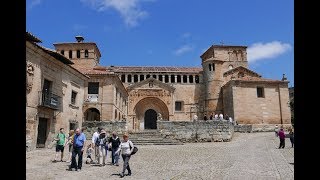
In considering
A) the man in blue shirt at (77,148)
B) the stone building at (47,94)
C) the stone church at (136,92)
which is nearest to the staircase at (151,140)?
the stone church at (136,92)

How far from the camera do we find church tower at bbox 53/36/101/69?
130ft

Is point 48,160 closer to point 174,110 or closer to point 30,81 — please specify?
point 30,81

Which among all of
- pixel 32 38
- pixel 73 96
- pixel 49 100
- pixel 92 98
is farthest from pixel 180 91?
pixel 32 38

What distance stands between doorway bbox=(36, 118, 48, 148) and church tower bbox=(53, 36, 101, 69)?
22477 mm

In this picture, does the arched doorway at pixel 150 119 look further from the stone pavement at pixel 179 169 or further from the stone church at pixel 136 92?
the stone pavement at pixel 179 169

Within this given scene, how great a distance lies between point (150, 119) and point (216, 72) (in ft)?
34.4

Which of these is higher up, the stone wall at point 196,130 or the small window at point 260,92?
the small window at point 260,92

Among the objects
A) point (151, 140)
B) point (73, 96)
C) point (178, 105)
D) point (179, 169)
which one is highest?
point (178, 105)

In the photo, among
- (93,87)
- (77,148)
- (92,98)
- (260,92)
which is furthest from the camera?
(260,92)

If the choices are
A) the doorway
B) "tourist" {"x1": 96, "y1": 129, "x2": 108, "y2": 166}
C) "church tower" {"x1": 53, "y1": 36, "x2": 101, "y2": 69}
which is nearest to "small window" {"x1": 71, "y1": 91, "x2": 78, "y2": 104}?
the doorway

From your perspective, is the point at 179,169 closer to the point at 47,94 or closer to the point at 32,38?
the point at 47,94

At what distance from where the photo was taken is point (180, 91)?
42.4m

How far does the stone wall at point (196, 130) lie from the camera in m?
22.5

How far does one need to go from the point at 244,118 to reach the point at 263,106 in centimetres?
261
